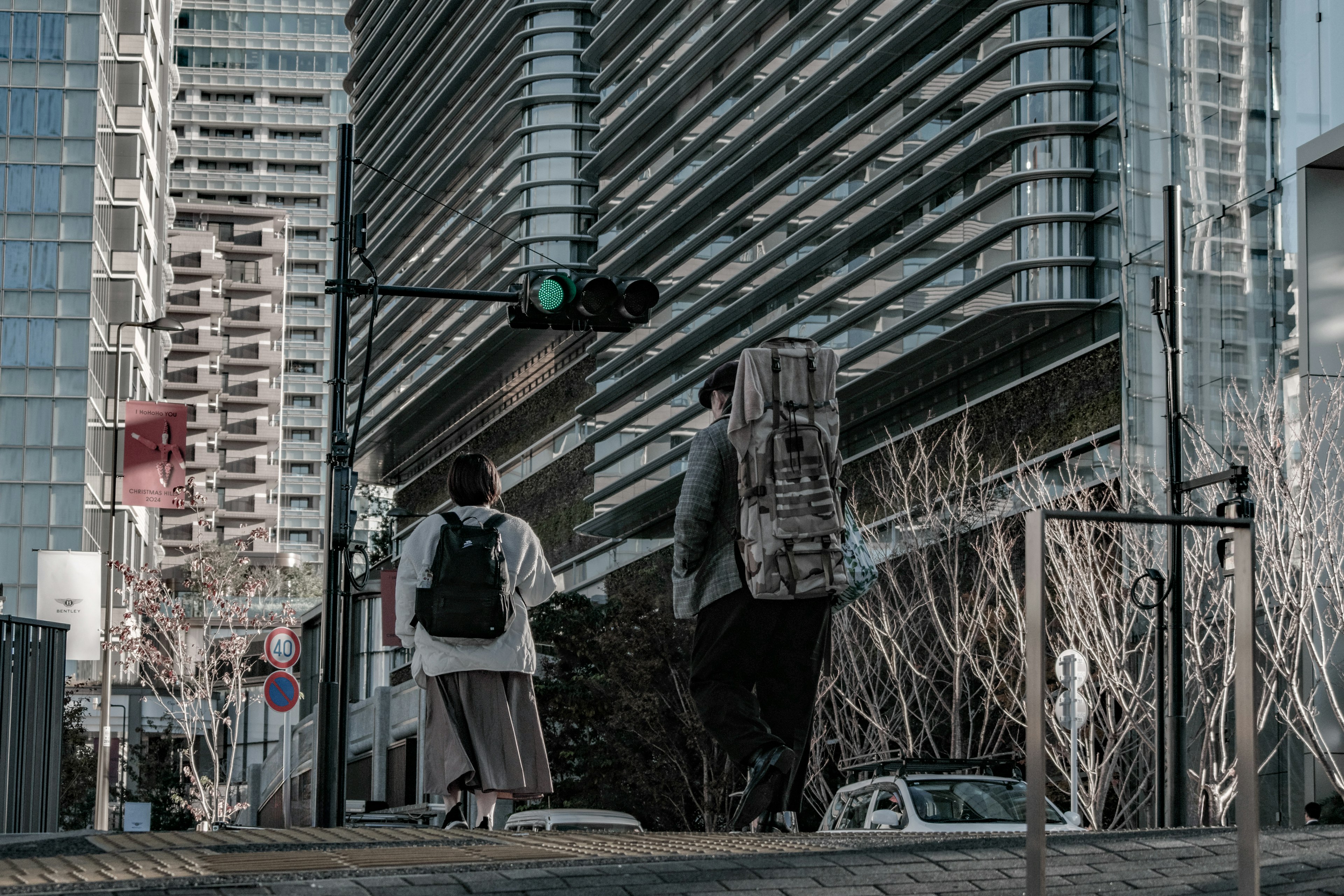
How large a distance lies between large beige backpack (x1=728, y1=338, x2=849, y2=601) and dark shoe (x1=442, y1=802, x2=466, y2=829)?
2.07m

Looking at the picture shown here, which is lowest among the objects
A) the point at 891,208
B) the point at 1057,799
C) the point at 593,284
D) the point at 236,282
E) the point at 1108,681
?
the point at 1057,799

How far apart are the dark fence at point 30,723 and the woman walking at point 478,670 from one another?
341 cm

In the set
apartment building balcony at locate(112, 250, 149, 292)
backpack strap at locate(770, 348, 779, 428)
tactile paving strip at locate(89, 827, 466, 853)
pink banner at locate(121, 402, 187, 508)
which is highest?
apartment building balcony at locate(112, 250, 149, 292)

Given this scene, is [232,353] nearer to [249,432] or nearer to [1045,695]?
[249,432]

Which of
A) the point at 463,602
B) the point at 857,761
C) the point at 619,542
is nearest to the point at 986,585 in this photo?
the point at 857,761

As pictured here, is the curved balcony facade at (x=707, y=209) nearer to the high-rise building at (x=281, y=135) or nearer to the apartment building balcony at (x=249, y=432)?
the apartment building balcony at (x=249, y=432)

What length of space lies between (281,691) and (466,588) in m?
16.3

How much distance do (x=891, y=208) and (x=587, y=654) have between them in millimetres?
14654

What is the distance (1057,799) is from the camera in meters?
28.2

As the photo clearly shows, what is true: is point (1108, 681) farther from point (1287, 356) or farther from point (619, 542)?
point (619, 542)

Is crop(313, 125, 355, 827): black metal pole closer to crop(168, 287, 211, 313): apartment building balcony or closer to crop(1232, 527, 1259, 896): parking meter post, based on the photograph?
crop(1232, 527, 1259, 896): parking meter post

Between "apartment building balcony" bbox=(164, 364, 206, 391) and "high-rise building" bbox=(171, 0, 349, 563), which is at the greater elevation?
"high-rise building" bbox=(171, 0, 349, 563)

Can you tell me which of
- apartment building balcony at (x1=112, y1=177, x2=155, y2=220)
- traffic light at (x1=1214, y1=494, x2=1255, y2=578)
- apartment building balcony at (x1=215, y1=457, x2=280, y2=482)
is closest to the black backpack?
traffic light at (x1=1214, y1=494, x2=1255, y2=578)

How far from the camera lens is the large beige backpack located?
7.68 metres
